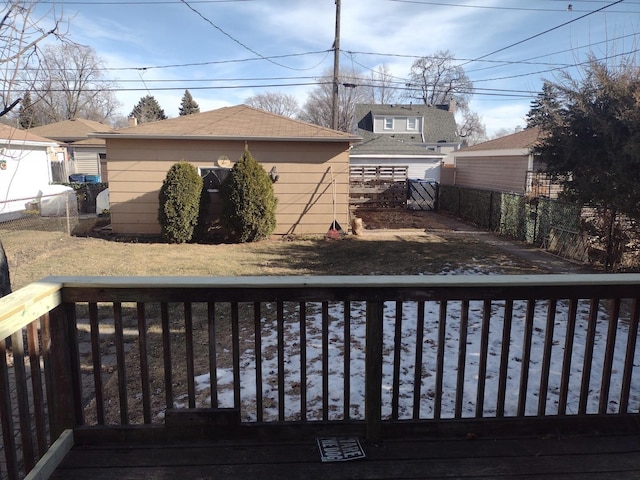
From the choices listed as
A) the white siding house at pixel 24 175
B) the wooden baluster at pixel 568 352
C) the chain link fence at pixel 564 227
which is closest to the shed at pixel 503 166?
the chain link fence at pixel 564 227

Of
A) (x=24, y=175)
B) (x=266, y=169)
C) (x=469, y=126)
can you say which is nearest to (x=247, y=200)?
(x=266, y=169)

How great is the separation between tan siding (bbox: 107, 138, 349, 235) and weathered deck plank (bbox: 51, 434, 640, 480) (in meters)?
9.26

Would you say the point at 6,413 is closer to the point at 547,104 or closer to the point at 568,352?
the point at 568,352

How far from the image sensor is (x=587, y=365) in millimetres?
2277

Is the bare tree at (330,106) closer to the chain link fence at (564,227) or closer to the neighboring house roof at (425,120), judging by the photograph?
the neighboring house roof at (425,120)

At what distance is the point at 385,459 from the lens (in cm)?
207

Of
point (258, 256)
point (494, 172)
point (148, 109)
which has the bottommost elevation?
point (258, 256)

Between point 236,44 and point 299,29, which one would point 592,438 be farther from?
point 299,29

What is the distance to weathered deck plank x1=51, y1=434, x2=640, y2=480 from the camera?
77.2 inches

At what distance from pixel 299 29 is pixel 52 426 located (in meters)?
19.9

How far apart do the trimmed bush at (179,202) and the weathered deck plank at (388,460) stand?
8246 mm

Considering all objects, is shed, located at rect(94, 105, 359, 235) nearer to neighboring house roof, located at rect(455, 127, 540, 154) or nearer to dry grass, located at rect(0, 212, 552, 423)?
dry grass, located at rect(0, 212, 552, 423)

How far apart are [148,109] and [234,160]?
4696 centimetres

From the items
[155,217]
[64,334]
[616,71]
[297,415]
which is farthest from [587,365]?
[155,217]
